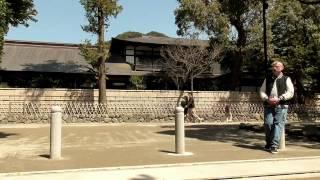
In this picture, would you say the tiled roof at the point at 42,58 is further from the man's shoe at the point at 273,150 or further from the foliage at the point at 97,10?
the man's shoe at the point at 273,150

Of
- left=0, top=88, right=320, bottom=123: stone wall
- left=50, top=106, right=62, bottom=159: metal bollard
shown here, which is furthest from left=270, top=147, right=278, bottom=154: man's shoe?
left=0, top=88, right=320, bottom=123: stone wall

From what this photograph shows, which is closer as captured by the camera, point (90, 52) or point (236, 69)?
point (90, 52)

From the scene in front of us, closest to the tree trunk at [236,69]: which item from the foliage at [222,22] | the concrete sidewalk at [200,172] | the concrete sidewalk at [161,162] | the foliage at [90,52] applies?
the foliage at [222,22]

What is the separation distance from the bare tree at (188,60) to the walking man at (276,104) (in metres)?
25.2

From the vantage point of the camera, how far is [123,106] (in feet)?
102

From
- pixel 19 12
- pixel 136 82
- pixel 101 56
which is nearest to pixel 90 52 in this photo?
pixel 101 56

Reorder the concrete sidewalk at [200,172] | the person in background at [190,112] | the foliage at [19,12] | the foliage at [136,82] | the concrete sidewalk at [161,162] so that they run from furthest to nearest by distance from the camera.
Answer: the foliage at [136,82], the person in background at [190,112], the foliage at [19,12], the concrete sidewalk at [161,162], the concrete sidewalk at [200,172]

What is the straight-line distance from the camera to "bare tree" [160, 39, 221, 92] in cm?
3731

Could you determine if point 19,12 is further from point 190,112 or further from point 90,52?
point 190,112

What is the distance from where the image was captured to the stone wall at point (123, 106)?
2903cm

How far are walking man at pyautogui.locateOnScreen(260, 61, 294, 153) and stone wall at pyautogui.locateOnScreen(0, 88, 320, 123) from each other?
1814cm

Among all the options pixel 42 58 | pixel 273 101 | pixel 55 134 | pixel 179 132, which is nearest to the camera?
pixel 55 134

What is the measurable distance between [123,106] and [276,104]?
2068 centimetres

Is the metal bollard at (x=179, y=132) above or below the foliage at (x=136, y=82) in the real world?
below
